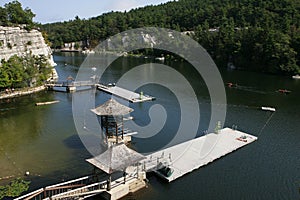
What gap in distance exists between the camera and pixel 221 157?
20.5m

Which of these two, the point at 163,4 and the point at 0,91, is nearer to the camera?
the point at 0,91

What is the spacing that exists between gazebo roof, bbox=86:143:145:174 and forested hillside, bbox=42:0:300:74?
1766 inches

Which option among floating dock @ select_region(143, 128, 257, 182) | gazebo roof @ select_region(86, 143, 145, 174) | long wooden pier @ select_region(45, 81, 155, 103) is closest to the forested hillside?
long wooden pier @ select_region(45, 81, 155, 103)

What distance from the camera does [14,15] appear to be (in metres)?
44.3

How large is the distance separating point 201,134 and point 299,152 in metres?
7.10

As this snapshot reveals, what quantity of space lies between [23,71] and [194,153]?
24.9 m

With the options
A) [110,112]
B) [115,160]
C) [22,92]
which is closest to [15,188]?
[115,160]

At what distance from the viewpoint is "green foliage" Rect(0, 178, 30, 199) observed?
1569 cm

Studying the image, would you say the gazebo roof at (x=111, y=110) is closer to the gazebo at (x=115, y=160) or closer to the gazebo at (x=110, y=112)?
the gazebo at (x=110, y=112)

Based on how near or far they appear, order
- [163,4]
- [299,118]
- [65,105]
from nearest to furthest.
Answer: [299,118]
[65,105]
[163,4]

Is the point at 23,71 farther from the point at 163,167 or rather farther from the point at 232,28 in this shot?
the point at 232,28

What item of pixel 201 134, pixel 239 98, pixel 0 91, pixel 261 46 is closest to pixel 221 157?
pixel 201 134

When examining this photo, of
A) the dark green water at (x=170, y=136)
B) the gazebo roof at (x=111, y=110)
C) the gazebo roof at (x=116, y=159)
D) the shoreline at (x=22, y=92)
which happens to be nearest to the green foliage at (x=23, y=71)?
the shoreline at (x=22, y=92)

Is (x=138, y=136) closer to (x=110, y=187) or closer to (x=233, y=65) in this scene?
(x=110, y=187)
